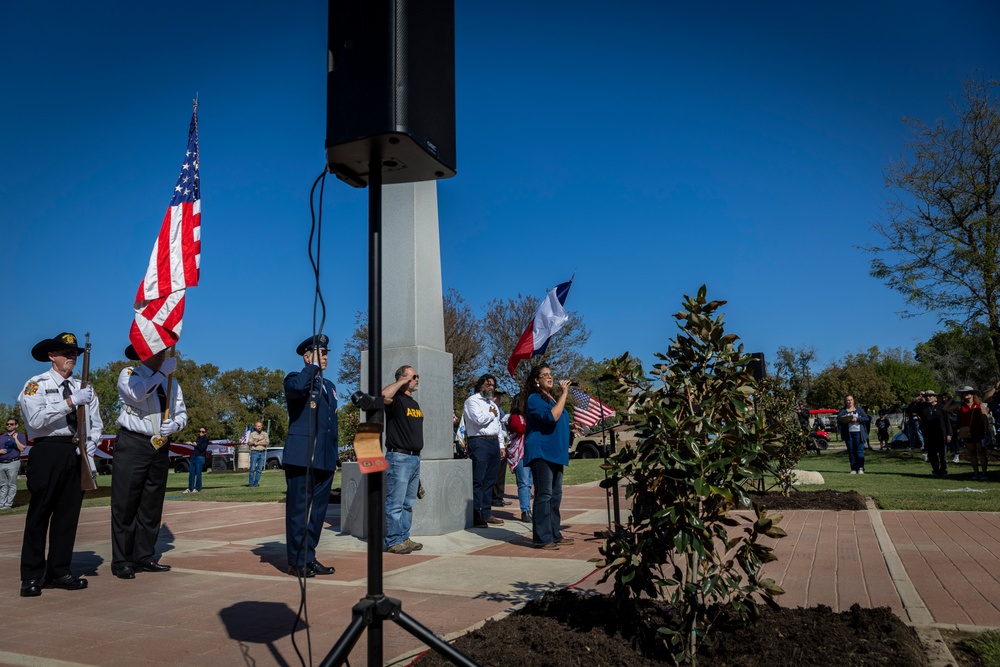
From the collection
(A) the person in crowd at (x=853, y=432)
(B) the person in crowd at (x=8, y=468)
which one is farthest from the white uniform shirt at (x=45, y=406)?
(A) the person in crowd at (x=853, y=432)

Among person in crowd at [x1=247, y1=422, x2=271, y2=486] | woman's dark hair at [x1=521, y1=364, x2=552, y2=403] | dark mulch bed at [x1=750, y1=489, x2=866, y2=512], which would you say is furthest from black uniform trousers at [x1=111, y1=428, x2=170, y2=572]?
person in crowd at [x1=247, y1=422, x2=271, y2=486]

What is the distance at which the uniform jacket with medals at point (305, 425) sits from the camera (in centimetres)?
583

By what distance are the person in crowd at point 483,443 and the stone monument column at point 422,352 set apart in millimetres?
783

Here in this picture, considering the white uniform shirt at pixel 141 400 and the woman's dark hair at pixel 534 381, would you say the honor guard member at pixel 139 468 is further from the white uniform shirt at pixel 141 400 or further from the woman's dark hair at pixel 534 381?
the woman's dark hair at pixel 534 381

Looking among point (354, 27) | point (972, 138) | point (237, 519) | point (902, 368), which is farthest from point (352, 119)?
point (902, 368)

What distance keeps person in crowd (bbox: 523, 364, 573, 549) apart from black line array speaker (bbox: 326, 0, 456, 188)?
13.2ft

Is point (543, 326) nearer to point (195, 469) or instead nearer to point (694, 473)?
point (694, 473)

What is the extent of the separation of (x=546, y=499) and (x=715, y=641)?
12.3 ft

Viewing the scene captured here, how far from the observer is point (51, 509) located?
557 centimetres

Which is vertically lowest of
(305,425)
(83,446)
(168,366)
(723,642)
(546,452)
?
(723,642)

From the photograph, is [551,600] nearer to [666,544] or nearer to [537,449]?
[666,544]

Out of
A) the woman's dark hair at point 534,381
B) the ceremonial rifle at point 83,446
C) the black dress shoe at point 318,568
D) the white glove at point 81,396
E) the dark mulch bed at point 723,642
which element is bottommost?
the black dress shoe at point 318,568

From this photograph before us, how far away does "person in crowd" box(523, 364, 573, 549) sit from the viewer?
6.85 metres

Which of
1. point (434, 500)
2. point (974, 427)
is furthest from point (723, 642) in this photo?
point (974, 427)
